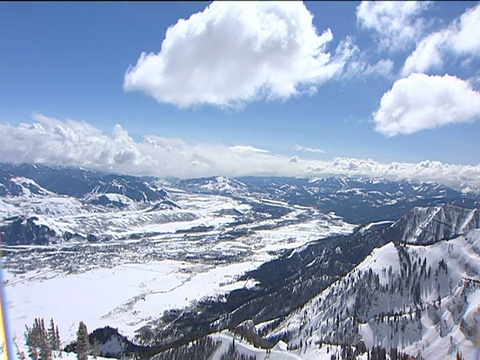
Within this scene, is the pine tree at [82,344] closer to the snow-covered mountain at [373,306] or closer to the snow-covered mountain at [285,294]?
the snow-covered mountain at [285,294]

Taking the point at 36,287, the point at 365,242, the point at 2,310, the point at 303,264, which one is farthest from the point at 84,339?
the point at 365,242

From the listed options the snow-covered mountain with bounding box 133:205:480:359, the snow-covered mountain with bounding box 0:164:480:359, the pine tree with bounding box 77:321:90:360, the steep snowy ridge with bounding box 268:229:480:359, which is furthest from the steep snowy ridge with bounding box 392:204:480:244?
the pine tree with bounding box 77:321:90:360

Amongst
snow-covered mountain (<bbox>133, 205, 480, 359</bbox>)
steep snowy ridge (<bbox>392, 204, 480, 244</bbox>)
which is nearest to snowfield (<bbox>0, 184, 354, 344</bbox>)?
snow-covered mountain (<bbox>133, 205, 480, 359</bbox>)

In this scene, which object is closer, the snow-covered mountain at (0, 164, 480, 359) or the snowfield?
the snow-covered mountain at (0, 164, 480, 359)

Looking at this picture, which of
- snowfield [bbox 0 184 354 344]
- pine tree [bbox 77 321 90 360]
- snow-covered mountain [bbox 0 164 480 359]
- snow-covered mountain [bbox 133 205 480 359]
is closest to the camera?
pine tree [bbox 77 321 90 360]

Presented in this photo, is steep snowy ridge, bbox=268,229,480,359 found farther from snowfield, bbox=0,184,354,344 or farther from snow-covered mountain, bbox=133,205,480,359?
snowfield, bbox=0,184,354,344

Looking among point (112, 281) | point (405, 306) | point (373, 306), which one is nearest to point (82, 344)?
point (373, 306)

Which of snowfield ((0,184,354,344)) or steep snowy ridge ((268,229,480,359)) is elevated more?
steep snowy ridge ((268,229,480,359))

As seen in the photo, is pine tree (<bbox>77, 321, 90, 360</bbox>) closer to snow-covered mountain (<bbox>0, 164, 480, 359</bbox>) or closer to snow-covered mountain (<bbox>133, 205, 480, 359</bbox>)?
snow-covered mountain (<bbox>0, 164, 480, 359</bbox>)

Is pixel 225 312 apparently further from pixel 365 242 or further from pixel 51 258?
pixel 51 258

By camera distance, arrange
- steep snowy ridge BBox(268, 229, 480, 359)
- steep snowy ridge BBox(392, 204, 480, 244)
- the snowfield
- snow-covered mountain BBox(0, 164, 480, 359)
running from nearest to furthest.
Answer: steep snowy ridge BBox(268, 229, 480, 359), snow-covered mountain BBox(0, 164, 480, 359), the snowfield, steep snowy ridge BBox(392, 204, 480, 244)

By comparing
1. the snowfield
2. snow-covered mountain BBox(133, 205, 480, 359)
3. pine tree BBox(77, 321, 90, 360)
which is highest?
pine tree BBox(77, 321, 90, 360)
